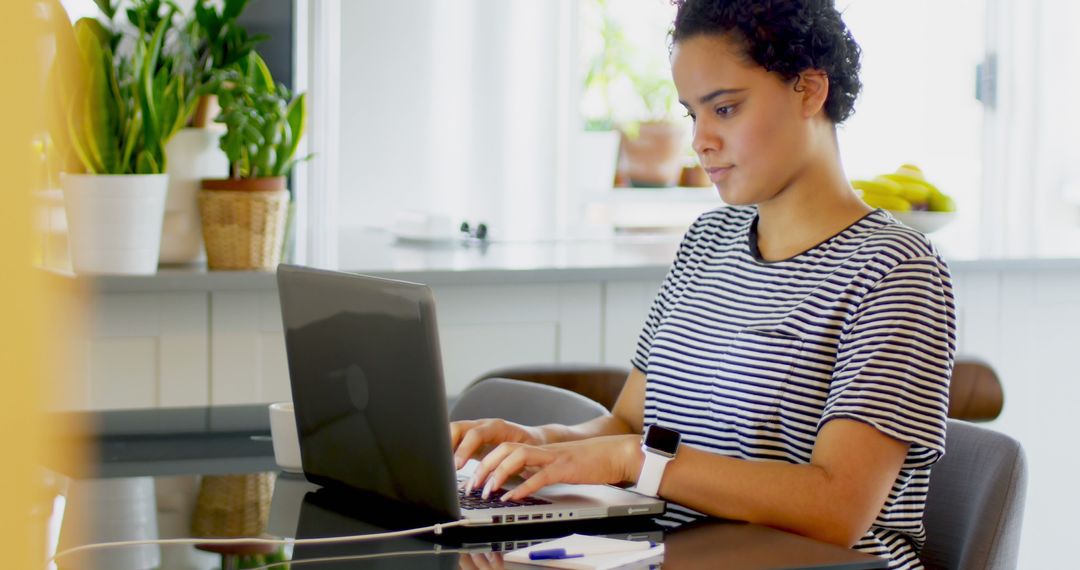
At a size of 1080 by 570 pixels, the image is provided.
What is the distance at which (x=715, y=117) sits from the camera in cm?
137

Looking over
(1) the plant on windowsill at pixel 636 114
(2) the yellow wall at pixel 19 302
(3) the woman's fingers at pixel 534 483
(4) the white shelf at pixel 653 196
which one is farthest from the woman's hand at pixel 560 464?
(1) the plant on windowsill at pixel 636 114

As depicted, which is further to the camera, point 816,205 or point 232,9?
point 232,9

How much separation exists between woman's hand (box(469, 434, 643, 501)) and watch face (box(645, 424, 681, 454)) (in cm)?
2

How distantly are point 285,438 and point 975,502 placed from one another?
2.41ft

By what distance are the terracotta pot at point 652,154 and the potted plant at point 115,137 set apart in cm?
152

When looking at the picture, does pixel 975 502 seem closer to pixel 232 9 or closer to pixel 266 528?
pixel 266 528

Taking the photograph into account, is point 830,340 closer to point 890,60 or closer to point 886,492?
point 886,492

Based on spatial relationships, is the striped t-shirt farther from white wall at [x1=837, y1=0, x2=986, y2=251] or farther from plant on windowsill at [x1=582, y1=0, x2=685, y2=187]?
white wall at [x1=837, y1=0, x2=986, y2=251]

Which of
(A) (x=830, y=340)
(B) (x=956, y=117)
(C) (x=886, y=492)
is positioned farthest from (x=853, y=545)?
(B) (x=956, y=117)

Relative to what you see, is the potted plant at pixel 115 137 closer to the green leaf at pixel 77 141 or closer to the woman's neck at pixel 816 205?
the green leaf at pixel 77 141

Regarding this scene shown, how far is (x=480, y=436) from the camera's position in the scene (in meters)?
1.24

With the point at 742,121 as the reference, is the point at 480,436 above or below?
below

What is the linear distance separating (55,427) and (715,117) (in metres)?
1.24

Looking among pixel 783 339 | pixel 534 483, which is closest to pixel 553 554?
pixel 534 483
